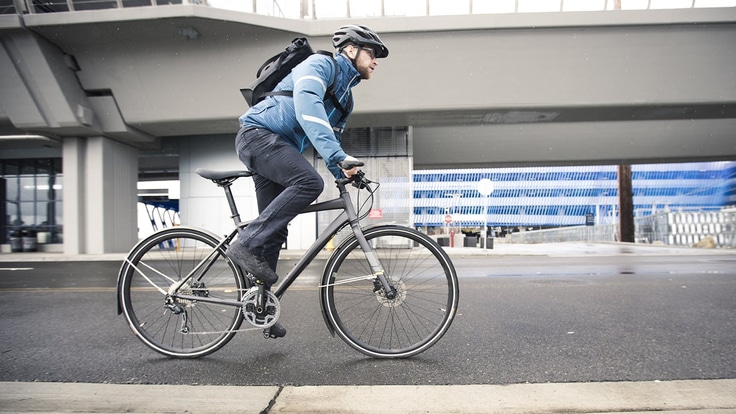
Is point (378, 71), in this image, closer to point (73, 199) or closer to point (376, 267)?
point (376, 267)

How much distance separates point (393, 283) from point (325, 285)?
1.39 ft

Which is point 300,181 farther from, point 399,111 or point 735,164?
point 735,164

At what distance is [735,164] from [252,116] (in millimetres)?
96364

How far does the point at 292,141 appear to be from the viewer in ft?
8.22

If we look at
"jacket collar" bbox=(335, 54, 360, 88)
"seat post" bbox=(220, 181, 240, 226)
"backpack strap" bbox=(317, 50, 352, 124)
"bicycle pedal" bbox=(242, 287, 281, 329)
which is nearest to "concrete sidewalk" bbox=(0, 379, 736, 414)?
"bicycle pedal" bbox=(242, 287, 281, 329)

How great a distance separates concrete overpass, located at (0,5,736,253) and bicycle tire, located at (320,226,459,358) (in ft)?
41.1

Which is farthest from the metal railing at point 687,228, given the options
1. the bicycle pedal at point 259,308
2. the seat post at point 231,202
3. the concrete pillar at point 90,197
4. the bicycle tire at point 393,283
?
the concrete pillar at point 90,197

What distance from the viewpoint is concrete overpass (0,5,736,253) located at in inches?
525

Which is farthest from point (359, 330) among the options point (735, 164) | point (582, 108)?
point (735, 164)

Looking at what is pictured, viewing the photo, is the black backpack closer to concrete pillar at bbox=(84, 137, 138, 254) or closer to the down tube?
the down tube

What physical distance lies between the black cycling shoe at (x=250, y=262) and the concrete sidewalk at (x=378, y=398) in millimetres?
625

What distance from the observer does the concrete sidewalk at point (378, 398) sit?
5.68ft

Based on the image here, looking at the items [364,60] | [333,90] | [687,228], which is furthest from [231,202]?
[687,228]

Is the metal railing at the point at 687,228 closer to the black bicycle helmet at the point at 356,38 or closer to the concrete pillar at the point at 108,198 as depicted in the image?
the black bicycle helmet at the point at 356,38
